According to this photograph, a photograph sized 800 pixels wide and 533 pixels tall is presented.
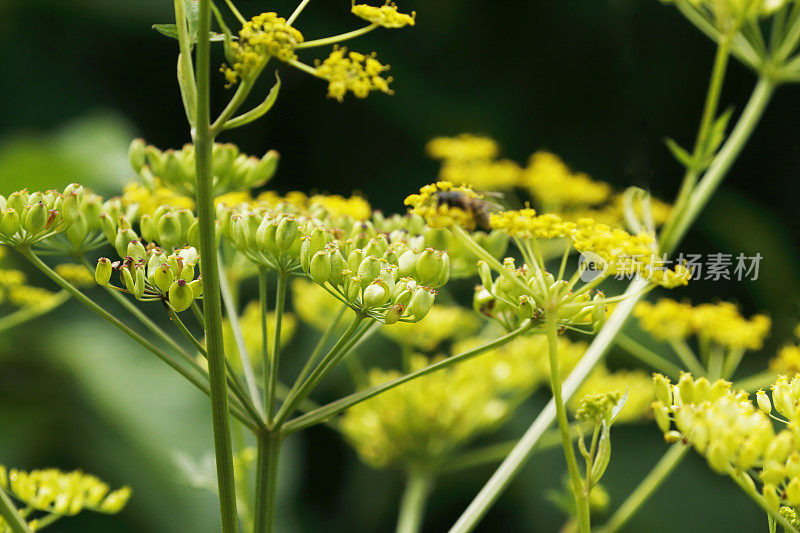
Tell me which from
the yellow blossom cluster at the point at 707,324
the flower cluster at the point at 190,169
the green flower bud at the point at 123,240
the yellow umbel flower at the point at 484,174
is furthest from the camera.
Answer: the yellow umbel flower at the point at 484,174

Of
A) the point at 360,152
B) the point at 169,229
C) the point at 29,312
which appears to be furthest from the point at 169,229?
the point at 360,152

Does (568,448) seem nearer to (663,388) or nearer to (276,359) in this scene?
(663,388)

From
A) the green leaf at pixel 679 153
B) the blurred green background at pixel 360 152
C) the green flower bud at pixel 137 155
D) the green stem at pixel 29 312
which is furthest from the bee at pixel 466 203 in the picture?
the blurred green background at pixel 360 152

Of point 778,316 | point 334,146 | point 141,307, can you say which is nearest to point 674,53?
point 778,316

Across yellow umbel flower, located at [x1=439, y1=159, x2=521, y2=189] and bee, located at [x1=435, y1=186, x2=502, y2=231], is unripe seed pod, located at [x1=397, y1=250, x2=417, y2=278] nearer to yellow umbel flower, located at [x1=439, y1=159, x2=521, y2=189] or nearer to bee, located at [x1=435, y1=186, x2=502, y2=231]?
bee, located at [x1=435, y1=186, x2=502, y2=231]

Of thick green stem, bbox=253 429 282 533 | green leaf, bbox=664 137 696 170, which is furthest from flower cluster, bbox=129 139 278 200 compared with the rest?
green leaf, bbox=664 137 696 170

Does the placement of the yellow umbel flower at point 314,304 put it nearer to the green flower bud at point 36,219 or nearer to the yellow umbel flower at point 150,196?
the yellow umbel flower at point 150,196

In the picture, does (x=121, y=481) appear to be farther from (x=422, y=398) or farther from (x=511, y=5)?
(x=511, y=5)
